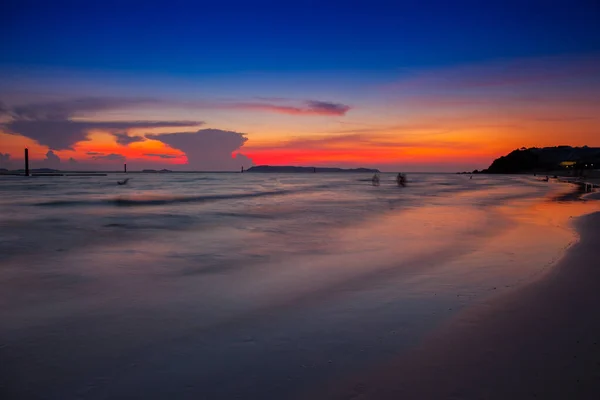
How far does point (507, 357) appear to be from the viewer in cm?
419

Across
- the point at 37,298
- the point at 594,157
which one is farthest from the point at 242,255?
the point at 594,157

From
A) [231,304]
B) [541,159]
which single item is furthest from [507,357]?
[541,159]

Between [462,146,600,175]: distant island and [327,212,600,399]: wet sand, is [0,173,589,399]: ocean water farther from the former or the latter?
[462,146,600,175]: distant island

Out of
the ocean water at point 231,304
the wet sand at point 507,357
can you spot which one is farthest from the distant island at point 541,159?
the wet sand at point 507,357

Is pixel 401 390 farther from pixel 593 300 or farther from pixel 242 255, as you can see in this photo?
pixel 242 255

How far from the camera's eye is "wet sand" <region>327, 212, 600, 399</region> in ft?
11.8

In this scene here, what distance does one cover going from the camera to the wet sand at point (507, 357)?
3586 mm

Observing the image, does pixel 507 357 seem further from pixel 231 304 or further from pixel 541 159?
pixel 541 159

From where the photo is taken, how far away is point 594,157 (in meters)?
149

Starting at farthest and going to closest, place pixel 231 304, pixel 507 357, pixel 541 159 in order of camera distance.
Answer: pixel 541 159
pixel 231 304
pixel 507 357

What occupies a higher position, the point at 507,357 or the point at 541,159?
the point at 541,159

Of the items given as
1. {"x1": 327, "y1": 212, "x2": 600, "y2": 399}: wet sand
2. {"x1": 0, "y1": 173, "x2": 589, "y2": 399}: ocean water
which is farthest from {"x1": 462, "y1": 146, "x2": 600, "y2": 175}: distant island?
{"x1": 327, "y1": 212, "x2": 600, "y2": 399}: wet sand

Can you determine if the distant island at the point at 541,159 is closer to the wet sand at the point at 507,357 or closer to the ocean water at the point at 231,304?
the ocean water at the point at 231,304

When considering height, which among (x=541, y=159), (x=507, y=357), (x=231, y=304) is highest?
(x=541, y=159)
